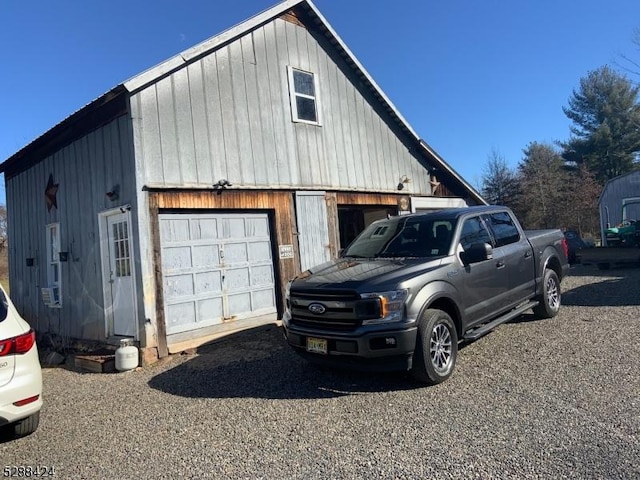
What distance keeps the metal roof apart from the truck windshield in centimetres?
451

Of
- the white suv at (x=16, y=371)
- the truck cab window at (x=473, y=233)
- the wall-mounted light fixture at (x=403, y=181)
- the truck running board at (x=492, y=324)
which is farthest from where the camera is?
the wall-mounted light fixture at (x=403, y=181)

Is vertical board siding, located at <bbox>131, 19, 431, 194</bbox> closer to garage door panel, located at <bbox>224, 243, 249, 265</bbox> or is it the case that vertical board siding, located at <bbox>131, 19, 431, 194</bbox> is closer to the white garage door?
the white garage door

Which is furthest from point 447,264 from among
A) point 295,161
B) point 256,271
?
point 295,161

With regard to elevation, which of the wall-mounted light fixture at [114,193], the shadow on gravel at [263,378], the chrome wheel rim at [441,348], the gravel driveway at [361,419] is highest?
the wall-mounted light fixture at [114,193]

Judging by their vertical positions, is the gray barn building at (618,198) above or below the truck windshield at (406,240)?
above

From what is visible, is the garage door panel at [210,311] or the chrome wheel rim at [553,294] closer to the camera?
the chrome wheel rim at [553,294]

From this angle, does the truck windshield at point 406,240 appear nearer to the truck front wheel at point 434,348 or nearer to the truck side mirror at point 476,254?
the truck side mirror at point 476,254

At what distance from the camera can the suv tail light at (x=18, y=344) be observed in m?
3.93

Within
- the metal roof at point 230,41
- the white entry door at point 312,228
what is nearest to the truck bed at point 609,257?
the metal roof at point 230,41

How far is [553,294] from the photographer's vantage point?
7.77 metres

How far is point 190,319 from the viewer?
7977 mm

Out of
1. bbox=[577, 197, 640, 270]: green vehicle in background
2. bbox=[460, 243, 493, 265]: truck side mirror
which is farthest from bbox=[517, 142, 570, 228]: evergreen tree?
bbox=[460, 243, 493, 265]: truck side mirror

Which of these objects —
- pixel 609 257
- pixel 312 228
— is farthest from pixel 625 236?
pixel 312 228

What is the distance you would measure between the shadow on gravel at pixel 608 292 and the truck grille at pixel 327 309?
6178 mm
